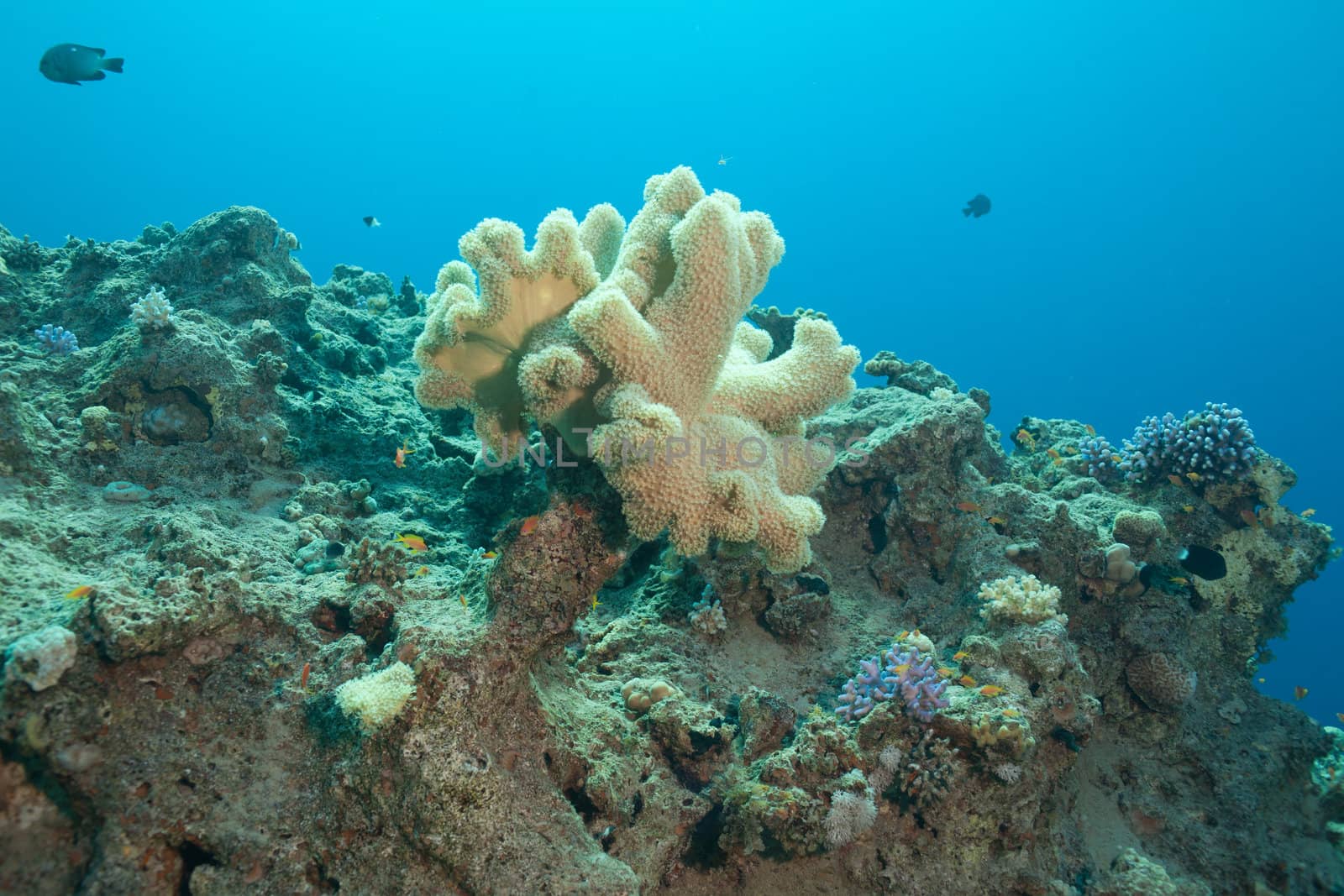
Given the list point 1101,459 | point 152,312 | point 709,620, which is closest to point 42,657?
point 152,312

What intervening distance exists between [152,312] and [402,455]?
2.16 metres

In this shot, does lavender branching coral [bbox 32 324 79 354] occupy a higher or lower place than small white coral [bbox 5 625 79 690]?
higher

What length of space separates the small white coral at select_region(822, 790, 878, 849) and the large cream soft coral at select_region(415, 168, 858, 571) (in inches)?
54.9

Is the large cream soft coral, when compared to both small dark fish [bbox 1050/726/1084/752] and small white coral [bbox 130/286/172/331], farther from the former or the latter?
small white coral [bbox 130/286/172/331]

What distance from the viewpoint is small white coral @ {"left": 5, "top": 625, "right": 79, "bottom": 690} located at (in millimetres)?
2535

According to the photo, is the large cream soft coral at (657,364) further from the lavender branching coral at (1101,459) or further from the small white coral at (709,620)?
the lavender branching coral at (1101,459)

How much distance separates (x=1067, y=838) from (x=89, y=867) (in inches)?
218

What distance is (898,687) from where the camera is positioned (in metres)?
4.21

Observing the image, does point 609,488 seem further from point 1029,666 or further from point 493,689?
point 1029,666

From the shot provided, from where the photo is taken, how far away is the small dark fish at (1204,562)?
18.7ft

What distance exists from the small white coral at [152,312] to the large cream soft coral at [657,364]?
2.76 metres

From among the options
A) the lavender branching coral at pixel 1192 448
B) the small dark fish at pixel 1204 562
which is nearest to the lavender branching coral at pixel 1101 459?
the lavender branching coral at pixel 1192 448

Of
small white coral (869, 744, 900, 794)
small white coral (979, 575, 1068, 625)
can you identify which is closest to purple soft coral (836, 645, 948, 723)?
small white coral (869, 744, 900, 794)

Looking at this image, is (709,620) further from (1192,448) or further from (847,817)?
(1192,448)
